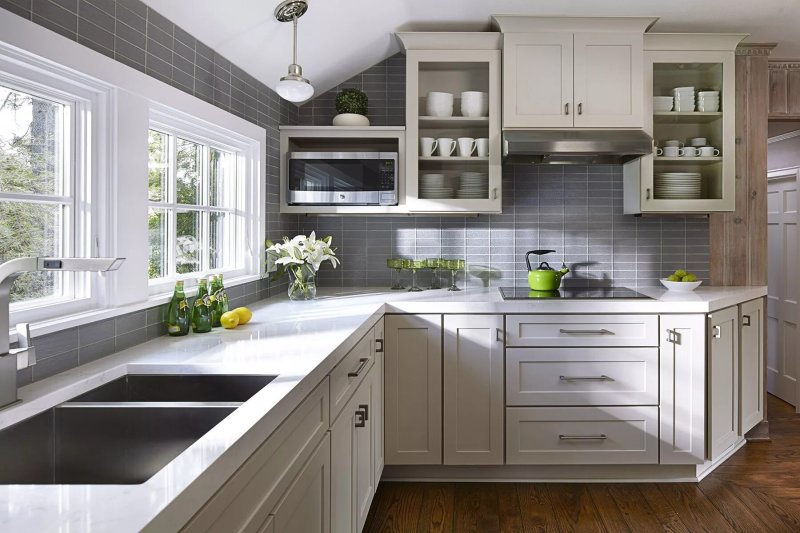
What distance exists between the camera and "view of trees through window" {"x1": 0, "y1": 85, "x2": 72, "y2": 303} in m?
1.52

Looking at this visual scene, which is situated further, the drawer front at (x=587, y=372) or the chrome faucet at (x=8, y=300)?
the drawer front at (x=587, y=372)

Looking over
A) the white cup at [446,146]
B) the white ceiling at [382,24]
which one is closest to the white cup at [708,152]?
the white ceiling at [382,24]

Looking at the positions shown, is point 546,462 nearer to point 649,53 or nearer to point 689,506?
point 689,506

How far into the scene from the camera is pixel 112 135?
1809mm

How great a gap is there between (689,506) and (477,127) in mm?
2098

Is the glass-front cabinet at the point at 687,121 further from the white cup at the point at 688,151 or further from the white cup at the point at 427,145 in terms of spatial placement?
the white cup at the point at 427,145

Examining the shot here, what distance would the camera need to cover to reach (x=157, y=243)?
2293 mm

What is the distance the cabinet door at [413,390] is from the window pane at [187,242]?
2.99 feet

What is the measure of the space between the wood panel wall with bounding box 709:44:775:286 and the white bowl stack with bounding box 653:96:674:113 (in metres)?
0.55

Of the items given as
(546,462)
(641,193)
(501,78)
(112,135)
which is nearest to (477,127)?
(501,78)

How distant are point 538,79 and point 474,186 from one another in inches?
24.9

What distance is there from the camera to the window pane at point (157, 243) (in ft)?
7.35

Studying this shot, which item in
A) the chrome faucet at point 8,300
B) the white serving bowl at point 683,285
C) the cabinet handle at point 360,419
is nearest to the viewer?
the chrome faucet at point 8,300

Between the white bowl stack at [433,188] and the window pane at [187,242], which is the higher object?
the white bowl stack at [433,188]
